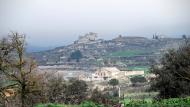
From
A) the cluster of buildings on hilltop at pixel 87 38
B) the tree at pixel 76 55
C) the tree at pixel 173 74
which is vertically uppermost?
the tree at pixel 173 74

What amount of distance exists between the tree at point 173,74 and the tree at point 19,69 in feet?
31.3

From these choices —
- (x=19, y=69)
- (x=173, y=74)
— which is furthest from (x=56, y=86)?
(x=19, y=69)

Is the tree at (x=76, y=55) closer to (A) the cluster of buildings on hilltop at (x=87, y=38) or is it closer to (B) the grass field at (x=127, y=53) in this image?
(B) the grass field at (x=127, y=53)

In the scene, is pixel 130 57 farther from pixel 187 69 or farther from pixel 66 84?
pixel 187 69

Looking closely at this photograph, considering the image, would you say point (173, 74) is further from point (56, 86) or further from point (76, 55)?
point (76, 55)

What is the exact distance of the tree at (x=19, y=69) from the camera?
27053mm

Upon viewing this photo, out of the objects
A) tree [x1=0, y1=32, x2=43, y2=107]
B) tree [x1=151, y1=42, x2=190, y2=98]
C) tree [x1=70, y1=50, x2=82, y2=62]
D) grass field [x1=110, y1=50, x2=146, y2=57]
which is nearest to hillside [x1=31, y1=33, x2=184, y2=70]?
grass field [x1=110, y1=50, x2=146, y2=57]

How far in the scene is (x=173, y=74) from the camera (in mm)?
32875

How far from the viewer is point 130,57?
11262 centimetres

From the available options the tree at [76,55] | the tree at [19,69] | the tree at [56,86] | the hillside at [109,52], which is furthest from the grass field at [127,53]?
the tree at [19,69]

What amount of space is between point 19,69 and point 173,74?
463 inches

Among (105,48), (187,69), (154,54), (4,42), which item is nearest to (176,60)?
(187,69)

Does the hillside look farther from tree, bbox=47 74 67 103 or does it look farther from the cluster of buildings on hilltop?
tree, bbox=47 74 67 103

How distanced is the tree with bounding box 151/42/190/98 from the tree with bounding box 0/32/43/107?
953 cm
